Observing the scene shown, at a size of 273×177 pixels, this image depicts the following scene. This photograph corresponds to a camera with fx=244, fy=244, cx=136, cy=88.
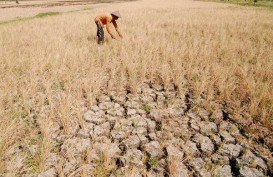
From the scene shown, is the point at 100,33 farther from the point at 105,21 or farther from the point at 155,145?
the point at 155,145

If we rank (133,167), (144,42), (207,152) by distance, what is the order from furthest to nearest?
(144,42)
(207,152)
(133,167)

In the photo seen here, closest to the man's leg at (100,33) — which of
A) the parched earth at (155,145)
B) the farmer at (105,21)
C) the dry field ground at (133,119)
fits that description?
the farmer at (105,21)

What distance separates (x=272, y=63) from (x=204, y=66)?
1.54 meters

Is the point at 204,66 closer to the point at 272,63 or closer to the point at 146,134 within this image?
the point at 272,63

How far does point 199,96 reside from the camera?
13.9 feet

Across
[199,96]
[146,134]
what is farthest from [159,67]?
[146,134]

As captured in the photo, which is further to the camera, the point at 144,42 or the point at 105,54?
the point at 144,42

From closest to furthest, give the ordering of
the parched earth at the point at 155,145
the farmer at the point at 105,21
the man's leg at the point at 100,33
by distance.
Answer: the parched earth at the point at 155,145 < the farmer at the point at 105,21 < the man's leg at the point at 100,33

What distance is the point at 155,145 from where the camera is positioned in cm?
298

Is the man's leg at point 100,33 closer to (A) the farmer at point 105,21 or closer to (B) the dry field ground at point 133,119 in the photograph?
(A) the farmer at point 105,21

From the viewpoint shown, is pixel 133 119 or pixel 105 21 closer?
pixel 133 119

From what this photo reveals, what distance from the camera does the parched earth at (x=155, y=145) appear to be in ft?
8.50

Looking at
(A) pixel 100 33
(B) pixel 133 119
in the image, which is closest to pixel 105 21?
(A) pixel 100 33

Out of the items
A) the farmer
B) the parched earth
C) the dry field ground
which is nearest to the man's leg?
the farmer
